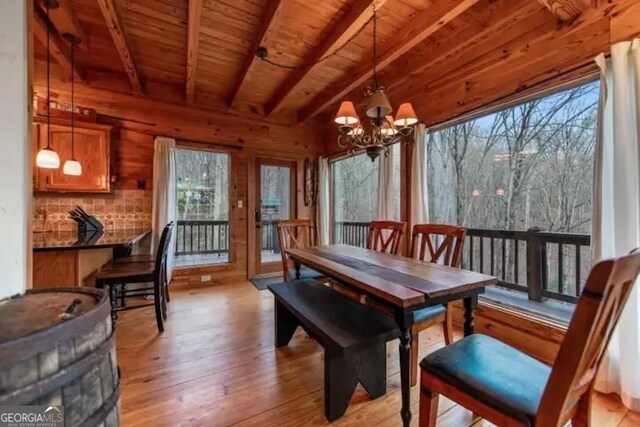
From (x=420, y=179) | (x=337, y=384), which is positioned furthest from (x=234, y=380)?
(x=420, y=179)

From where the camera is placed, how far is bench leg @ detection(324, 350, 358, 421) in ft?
5.21

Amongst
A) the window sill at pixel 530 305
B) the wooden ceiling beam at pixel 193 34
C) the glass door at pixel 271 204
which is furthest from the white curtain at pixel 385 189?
the wooden ceiling beam at pixel 193 34

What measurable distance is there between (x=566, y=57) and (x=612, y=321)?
2046mm

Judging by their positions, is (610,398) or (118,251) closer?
(610,398)

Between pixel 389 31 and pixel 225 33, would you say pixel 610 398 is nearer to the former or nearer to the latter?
pixel 389 31

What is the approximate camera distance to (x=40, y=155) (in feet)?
7.80

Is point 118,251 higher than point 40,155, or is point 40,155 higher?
point 40,155

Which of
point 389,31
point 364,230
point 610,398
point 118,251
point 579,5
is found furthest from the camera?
point 364,230

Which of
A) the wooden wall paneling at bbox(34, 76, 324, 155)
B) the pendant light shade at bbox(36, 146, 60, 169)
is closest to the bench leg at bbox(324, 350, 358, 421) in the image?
the pendant light shade at bbox(36, 146, 60, 169)

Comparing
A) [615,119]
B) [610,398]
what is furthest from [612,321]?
[615,119]

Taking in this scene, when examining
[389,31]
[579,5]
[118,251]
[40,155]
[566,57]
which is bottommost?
[118,251]

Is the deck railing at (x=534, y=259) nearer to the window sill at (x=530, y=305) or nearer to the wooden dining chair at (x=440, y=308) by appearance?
the window sill at (x=530, y=305)

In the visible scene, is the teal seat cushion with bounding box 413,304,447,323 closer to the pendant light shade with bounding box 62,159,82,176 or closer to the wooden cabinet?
the pendant light shade with bounding box 62,159,82,176

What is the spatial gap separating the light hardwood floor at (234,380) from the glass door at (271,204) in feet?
5.91
